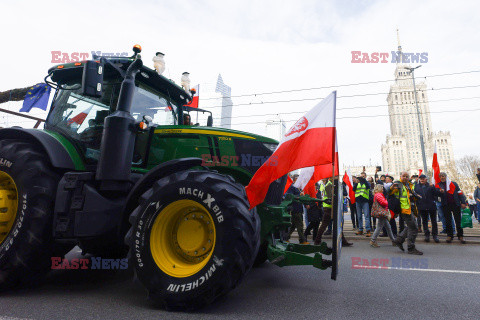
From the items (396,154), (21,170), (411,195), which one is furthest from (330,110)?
(396,154)

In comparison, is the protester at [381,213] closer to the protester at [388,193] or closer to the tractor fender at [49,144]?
the protester at [388,193]

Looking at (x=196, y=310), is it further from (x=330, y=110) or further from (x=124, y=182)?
(x=330, y=110)

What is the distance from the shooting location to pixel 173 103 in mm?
4617

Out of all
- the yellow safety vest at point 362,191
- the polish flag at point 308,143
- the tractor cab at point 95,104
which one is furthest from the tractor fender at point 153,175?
the yellow safety vest at point 362,191

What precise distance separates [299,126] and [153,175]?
64.1 inches

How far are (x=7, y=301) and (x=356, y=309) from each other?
11.2 ft

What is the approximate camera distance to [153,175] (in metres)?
3.04

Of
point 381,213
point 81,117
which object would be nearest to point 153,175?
point 81,117

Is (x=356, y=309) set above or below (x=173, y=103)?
below

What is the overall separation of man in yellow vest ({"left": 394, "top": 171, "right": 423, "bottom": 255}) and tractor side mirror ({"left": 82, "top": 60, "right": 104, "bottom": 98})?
6.21m

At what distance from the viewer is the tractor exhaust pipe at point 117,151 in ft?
10.5

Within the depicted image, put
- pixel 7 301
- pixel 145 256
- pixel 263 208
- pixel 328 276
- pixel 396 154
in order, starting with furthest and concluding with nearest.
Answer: pixel 396 154, pixel 328 276, pixel 263 208, pixel 7 301, pixel 145 256

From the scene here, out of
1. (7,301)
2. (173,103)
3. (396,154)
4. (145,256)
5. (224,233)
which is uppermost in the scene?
(396,154)

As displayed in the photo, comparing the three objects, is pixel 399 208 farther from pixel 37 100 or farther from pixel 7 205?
pixel 37 100
